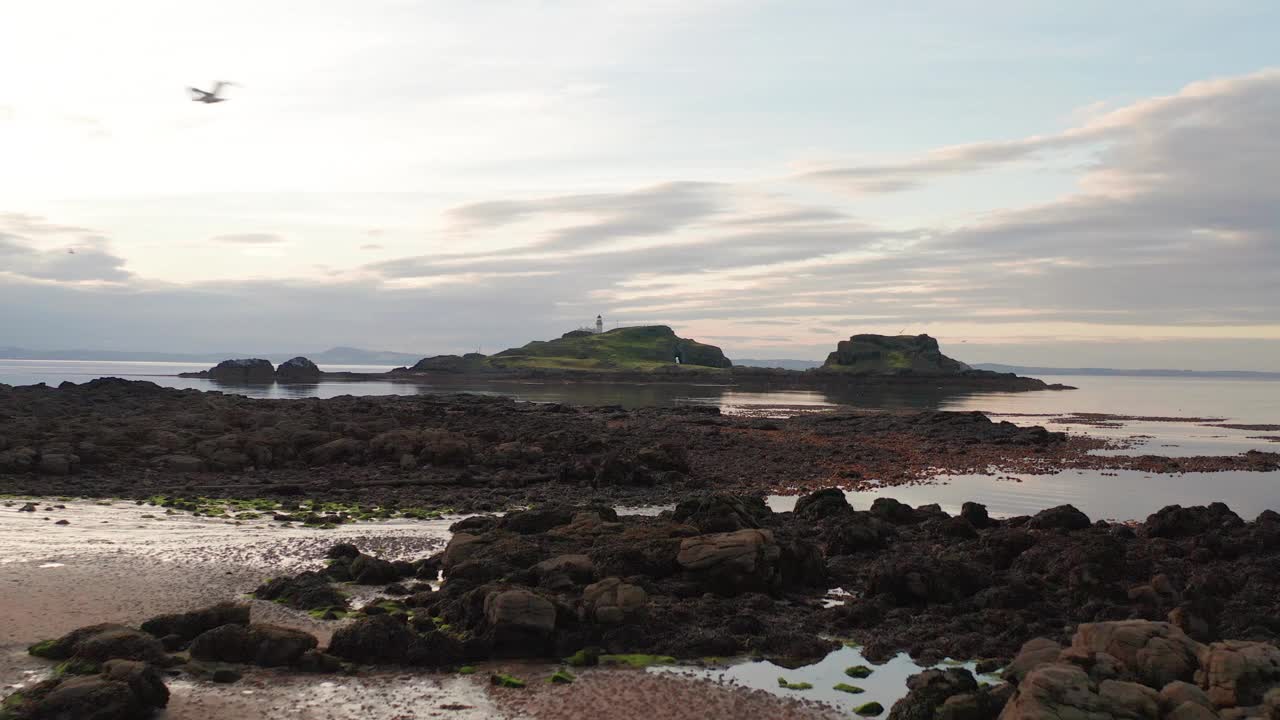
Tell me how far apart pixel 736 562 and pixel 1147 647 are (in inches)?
311

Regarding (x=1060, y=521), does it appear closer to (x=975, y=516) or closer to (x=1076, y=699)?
(x=975, y=516)

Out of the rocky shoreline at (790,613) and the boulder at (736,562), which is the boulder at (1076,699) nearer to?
the rocky shoreline at (790,613)

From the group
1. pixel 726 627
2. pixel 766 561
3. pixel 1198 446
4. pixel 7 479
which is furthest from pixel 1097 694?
pixel 1198 446

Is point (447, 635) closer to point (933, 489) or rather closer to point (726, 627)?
point (726, 627)

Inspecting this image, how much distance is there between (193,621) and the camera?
14.4 meters

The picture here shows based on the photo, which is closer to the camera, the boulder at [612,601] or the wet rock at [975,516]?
the boulder at [612,601]

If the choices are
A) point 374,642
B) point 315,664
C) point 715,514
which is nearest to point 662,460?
point 715,514

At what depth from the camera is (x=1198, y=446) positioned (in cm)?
5488

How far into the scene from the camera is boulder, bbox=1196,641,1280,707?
411 inches

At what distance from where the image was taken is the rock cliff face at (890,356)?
18050cm

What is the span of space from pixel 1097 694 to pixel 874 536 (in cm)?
1164

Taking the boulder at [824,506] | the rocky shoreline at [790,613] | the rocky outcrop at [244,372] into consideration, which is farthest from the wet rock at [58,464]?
the rocky outcrop at [244,372]

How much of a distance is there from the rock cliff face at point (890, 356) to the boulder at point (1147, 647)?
167m

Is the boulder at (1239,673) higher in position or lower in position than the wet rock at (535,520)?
higher
